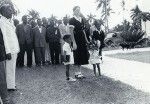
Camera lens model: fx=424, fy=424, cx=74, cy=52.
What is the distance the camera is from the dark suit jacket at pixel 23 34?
17.8 m

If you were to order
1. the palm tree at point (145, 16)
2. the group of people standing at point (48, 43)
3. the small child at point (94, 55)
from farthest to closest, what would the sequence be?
1. the palm tree at point (145, 16)
2. the small child at point (94, 55)
3. the group of people standing at point (48, 43)

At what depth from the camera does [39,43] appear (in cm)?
1848

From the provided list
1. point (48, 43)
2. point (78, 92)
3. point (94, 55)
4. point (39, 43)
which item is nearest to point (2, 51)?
point (78, 92)

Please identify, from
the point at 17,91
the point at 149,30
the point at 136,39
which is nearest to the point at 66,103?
the point at 17,91

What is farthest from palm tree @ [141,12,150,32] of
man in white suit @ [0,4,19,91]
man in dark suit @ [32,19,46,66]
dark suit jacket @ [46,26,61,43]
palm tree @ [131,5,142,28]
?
man in white suit @ [0,4,19,91]

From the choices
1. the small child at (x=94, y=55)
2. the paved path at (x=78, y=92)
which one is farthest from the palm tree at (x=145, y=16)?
the paved path at (x=78, y=92)

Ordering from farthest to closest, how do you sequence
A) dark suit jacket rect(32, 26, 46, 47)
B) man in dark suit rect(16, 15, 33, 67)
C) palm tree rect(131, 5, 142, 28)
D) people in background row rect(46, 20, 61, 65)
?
palm tree rect(131, 5, 142, 28) < people in background row rect(46, 20, 61, 65) < dark suit jacket rect(32, 26, 46, 47) < man in dark suit rect(16, 15, 33, 67)

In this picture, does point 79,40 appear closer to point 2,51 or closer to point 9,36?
point 9,36

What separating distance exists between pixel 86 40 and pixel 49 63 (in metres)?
6.83

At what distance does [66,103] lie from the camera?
800cm

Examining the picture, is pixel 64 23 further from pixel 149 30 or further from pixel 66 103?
pixel 149 30

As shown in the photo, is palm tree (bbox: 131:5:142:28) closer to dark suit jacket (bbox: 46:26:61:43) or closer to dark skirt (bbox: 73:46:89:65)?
dark suit jacket (bbox: 46:26:61:43)

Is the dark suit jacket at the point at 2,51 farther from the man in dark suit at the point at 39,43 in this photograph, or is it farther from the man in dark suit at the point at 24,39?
the man in dark suit at the point at 39,43

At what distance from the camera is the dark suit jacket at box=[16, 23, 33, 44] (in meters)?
17.8
